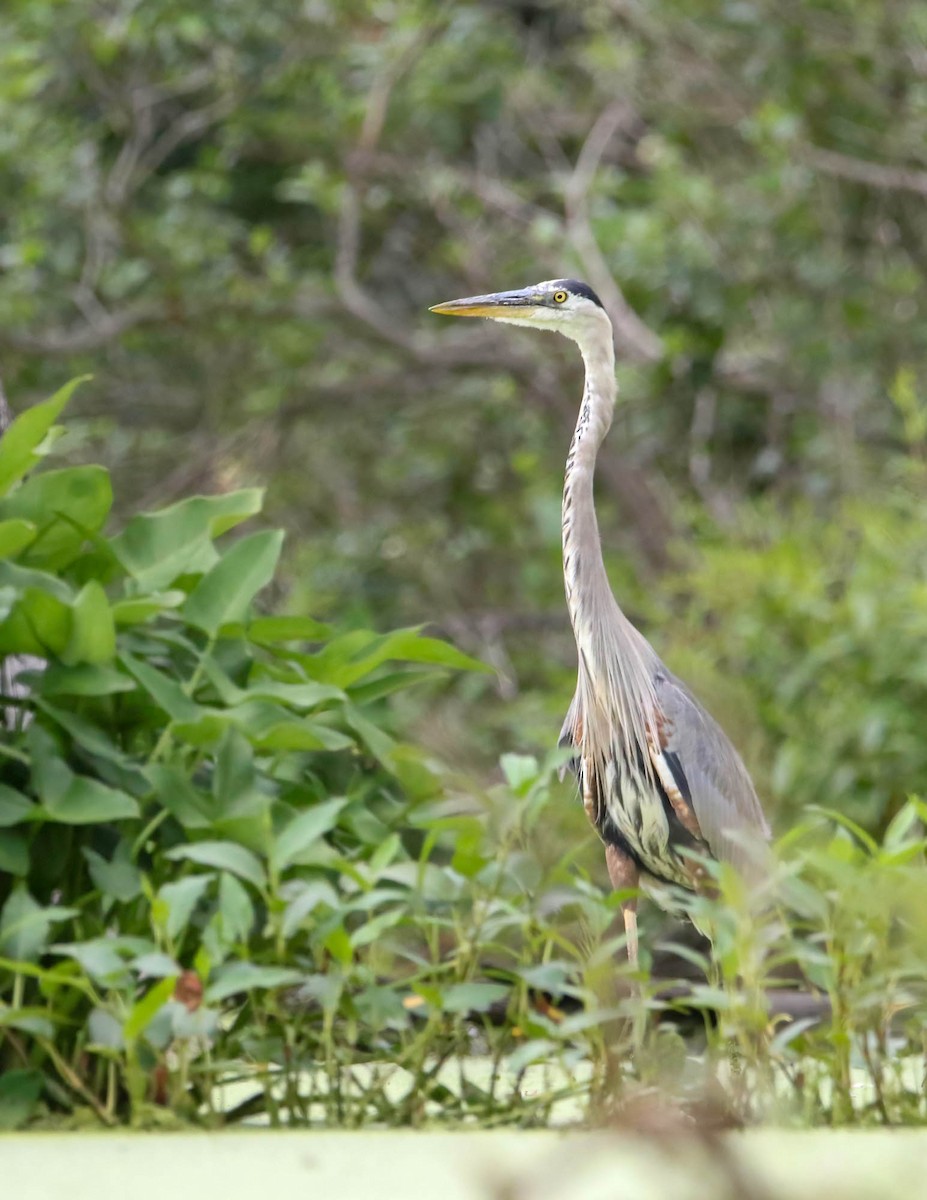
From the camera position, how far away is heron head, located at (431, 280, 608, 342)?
10.9 ft

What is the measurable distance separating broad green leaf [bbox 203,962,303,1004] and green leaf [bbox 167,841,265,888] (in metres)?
0.16

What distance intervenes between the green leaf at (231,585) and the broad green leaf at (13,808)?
55 centimetres

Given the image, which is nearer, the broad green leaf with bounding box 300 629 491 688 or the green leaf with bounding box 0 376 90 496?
the green leaf with bounding box 0 376 90 496

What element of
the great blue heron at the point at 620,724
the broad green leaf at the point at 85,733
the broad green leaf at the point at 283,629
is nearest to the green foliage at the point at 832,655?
the broad green leaf at the point at 283,629

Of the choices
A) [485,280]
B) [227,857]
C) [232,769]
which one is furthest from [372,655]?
[485,280]

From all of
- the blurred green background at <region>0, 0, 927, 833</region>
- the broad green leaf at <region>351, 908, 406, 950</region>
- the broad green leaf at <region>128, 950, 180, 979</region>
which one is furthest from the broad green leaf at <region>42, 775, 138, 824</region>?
the blurred green background at <region>0, 0, 927, 833</region>

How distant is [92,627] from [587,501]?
94cm

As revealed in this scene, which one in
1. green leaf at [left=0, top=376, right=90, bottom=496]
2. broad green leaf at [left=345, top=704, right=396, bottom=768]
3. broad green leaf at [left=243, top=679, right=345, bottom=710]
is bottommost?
broad green leaf at [left=345, top=704, right=396, bottom=768]

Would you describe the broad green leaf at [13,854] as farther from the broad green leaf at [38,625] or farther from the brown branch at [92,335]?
the brown branch at [92,335]

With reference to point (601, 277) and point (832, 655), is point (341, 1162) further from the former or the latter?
point (601, 277)

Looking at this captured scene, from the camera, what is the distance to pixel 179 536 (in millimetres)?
3834

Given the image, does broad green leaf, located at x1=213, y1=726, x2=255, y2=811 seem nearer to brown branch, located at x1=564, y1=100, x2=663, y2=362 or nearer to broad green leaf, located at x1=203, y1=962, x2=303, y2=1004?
broad green leaf, located at x1=203, y1=962, x2=303, y2=1004

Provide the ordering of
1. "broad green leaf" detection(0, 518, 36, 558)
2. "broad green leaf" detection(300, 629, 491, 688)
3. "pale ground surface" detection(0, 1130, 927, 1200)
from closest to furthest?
1. "pale ground surface" detection(0, 1130, 927, 1200)
2. "broad green leaf" detection(0, 518, 36, 558)
3. "broad green leaf" detection(300, 629, 491, 688)

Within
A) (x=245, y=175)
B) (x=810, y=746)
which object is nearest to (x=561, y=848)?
(x=810, y=746)
